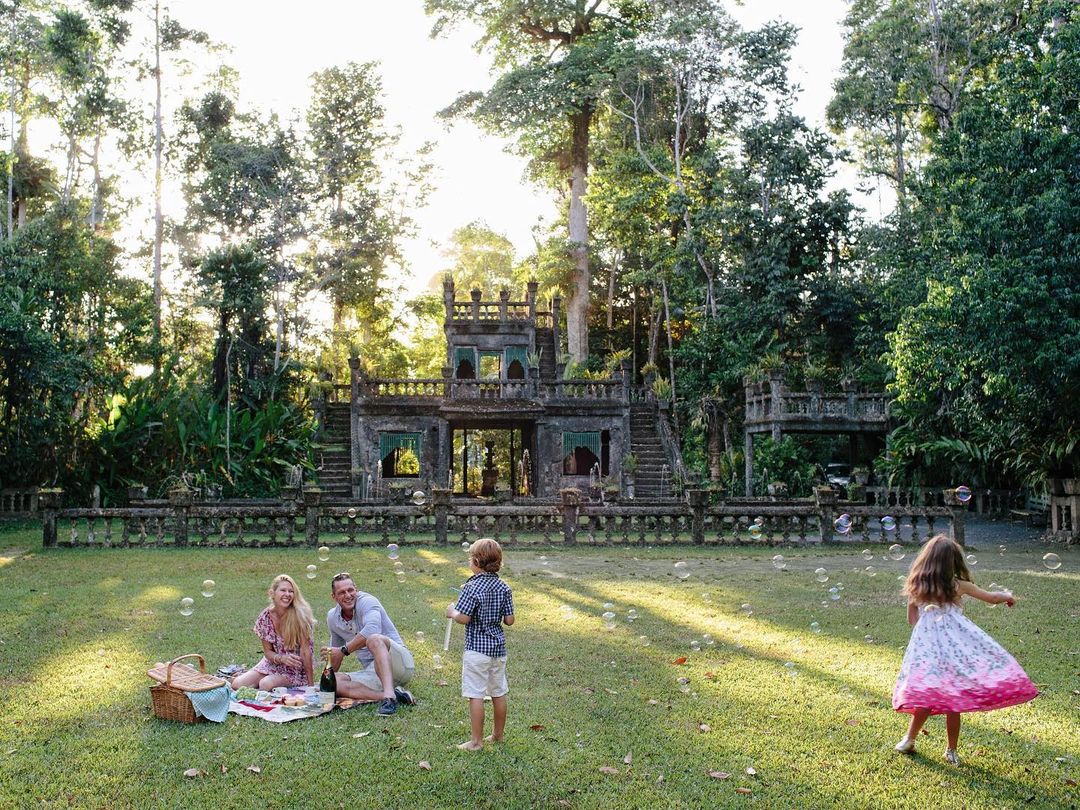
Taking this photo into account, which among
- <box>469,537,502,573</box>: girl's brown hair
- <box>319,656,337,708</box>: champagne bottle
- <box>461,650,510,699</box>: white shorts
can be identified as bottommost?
<box>319,656,337,708</box>: champagne bottle

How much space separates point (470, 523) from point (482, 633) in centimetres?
1410

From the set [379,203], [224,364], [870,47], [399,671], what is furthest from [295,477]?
[870,47]

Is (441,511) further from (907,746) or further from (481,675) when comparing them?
(907,746)

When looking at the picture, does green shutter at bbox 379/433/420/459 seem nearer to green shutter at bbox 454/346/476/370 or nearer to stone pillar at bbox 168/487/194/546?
green shutter at bbox 454/346/476/370

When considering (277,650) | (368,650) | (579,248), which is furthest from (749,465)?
(277,650)

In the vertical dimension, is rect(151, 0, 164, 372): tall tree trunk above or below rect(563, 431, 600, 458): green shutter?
above

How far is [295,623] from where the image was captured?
25.1ft

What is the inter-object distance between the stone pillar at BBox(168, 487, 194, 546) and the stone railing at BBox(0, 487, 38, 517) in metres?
8.04

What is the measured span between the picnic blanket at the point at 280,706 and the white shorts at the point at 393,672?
161 millimetres

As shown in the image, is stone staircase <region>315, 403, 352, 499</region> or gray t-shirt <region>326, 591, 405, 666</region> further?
stone staircase <region>315, 403, 352, 499</region>

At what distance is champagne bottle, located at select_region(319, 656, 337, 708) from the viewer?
24.5 ft

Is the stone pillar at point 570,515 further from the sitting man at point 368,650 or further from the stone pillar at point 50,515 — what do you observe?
the sitting man at point 368,650

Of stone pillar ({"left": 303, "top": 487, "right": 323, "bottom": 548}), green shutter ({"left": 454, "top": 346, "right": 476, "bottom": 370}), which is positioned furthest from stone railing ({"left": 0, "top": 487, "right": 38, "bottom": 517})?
green shutter ({"left": 454, "top": 346, "right": 476, "bottom": 370})

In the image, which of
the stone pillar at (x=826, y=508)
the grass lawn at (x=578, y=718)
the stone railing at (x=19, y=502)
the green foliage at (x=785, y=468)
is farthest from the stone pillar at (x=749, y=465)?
the stone railing at (x=19, y=502)
